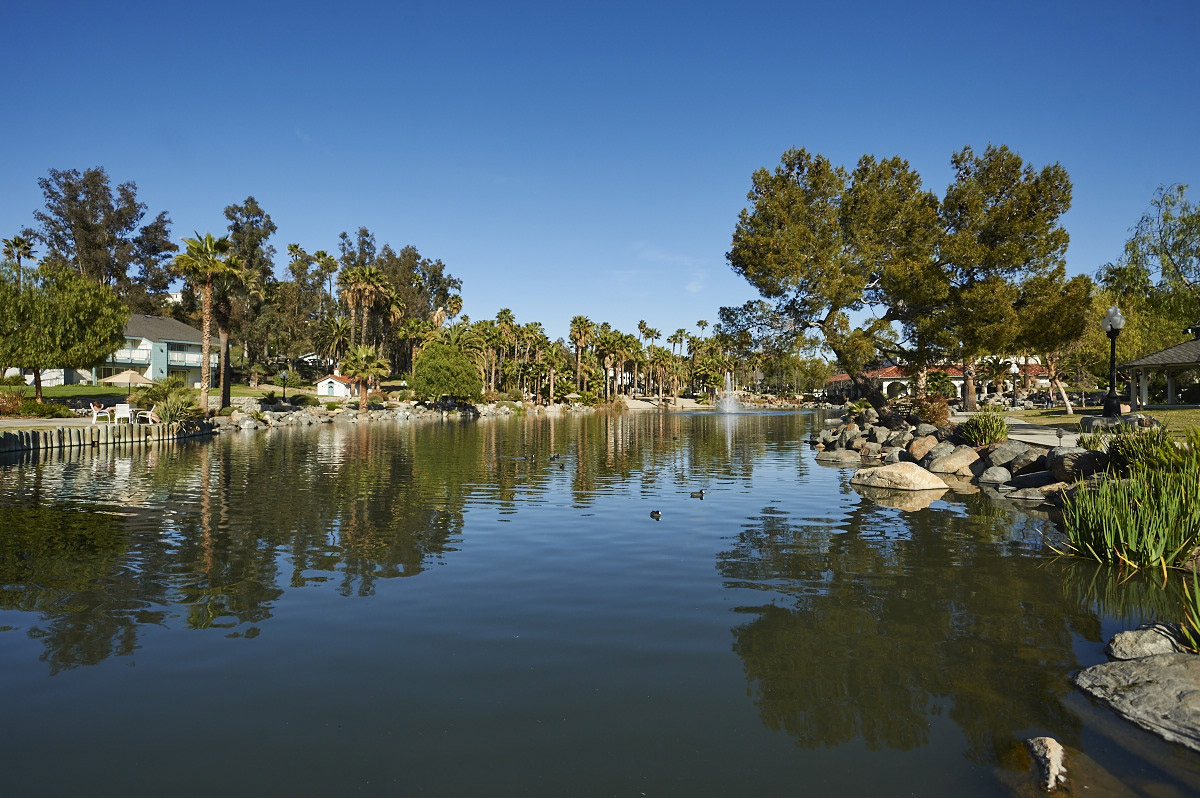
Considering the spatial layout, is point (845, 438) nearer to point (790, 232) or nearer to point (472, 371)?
point (790, 232)

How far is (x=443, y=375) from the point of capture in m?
79.6

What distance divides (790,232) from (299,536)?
3087cm

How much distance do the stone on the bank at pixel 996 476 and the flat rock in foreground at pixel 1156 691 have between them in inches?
607

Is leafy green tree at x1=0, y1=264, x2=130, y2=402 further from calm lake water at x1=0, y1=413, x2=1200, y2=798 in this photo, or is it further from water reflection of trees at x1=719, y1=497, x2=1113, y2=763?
water reflection of trees at x1=719, y1=497, x2=1113, y2=763

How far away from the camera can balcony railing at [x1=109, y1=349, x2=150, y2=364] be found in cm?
7794

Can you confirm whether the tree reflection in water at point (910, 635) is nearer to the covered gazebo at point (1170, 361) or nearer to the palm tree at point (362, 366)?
the covered gazebo at point (1170, 361)

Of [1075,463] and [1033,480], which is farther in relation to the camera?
[1033,480]

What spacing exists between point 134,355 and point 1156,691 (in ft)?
302

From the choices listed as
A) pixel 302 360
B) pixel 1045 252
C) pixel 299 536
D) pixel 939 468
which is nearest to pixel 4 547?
pixel 299 536

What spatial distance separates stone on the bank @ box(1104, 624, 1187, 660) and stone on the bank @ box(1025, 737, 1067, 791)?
2661mm

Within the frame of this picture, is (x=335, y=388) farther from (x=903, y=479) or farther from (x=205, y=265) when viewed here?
(x=903, y=479)

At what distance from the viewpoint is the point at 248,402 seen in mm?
70000

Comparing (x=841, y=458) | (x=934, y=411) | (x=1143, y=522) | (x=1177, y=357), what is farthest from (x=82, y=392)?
(x=1177, y=357)

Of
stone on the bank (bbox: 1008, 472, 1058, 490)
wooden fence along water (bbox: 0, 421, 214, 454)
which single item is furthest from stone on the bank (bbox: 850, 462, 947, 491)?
wooden fence along water (bbox: 0, 421, 214, 454)
